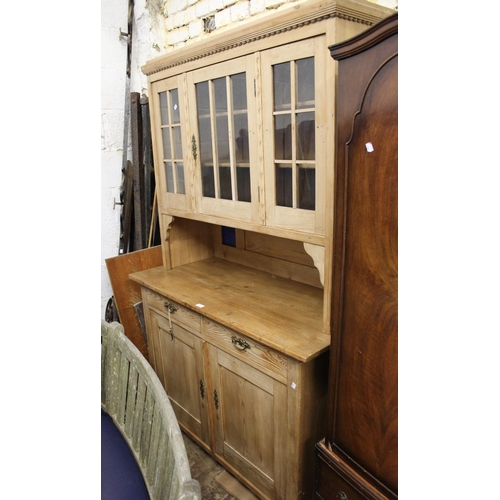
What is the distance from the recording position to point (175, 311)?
1.92 meters

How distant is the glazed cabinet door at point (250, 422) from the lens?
4.93 ft

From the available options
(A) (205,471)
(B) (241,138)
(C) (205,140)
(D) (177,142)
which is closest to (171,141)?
(D) (177,142)

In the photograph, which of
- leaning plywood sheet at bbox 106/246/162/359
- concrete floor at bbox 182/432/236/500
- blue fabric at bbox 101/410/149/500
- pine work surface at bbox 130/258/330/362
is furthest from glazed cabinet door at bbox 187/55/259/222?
concrete floor at bbox 182/432/236/500

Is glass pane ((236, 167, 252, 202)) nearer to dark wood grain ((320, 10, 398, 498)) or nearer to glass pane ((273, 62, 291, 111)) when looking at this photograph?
glass pane ((273, 62, 291, 111))

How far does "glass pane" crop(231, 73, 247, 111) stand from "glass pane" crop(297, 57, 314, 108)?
0.90 feet

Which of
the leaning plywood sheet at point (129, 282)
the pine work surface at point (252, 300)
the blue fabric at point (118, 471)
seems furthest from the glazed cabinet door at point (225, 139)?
the blue fabric at point (118, 471)

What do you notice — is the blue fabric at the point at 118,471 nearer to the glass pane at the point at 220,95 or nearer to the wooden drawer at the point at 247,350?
the wooden drawer at the point at 247,350

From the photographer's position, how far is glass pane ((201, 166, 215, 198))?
71.2 inches

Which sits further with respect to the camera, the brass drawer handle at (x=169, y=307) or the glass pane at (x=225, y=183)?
the brass drawer handle at (x=169, y=307)

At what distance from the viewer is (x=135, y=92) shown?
246 cm

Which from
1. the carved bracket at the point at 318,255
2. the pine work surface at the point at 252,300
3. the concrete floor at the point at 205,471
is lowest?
the concrete floor at the point at 205,471

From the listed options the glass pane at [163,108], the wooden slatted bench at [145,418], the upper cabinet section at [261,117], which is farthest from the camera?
the glass pane at [163,108]

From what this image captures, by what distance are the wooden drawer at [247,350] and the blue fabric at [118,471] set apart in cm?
51
